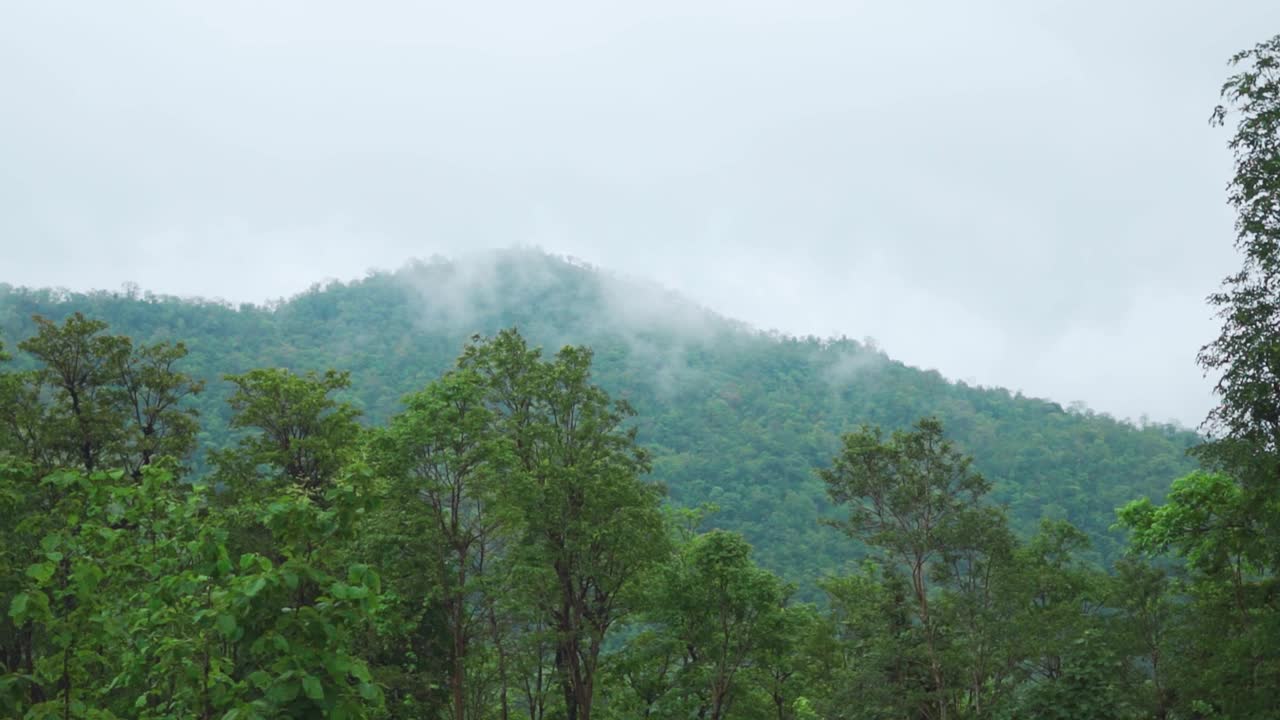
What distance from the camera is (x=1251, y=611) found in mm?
18891

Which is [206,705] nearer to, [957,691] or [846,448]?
[846,448]

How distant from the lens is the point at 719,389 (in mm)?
130000

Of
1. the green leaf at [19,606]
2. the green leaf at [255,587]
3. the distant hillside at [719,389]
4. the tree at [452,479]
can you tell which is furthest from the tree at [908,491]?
the distant hillside at [719,389]

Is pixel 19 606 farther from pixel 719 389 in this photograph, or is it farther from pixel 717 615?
pixel 719 389

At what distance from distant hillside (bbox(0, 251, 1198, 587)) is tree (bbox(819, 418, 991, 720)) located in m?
45.0

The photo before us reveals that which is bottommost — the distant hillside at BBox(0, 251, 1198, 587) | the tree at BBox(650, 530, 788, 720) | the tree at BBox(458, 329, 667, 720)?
the tree at BBox(650, 530, 788, 720)

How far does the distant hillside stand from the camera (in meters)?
87.1

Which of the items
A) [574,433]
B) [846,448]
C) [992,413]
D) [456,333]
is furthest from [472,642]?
[456,333]

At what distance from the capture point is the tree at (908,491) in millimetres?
26984

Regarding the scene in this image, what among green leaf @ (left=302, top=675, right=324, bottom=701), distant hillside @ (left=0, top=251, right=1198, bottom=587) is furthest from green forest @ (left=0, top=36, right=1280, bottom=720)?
distant hillside @ (left=0, top=251, right=1198, bottom=587)

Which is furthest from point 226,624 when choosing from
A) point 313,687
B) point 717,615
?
point 717,615

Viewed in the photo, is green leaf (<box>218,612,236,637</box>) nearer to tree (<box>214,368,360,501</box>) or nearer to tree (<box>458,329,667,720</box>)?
tree (<box>458,329,667,720</box>)

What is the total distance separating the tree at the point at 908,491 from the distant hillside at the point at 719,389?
147ft

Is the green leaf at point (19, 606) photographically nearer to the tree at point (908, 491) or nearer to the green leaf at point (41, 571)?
the green leaf at point (41, 571)
